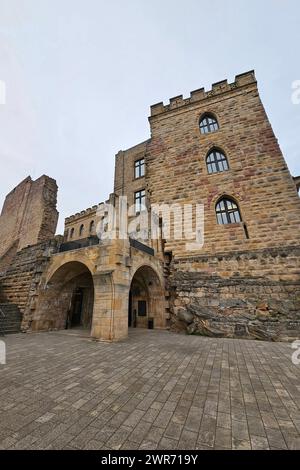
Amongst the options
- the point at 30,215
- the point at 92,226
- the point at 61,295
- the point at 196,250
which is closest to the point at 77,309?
the point at 61,295

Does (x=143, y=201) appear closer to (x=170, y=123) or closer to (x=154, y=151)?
(x=154, y=151)

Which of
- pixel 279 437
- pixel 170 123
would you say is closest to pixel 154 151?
pixel 170 123

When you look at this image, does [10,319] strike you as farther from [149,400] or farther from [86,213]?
[86,213]

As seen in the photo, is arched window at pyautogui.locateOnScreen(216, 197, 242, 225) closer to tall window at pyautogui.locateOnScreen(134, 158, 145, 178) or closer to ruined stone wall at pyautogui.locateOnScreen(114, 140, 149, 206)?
ruined stone wall at pyautogui.locateOnScreen(114, 140, 149, 206)

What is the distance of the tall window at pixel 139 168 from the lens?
50.0 feet

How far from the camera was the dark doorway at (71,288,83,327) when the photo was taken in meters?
10.2

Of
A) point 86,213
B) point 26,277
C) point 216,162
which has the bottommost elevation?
point 26,277

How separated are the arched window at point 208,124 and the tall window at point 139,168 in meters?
5.72

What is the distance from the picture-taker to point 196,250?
8641mm

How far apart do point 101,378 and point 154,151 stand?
36.7ft

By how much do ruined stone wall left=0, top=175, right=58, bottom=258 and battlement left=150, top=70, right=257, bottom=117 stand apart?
1068cm

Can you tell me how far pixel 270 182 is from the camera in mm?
8125

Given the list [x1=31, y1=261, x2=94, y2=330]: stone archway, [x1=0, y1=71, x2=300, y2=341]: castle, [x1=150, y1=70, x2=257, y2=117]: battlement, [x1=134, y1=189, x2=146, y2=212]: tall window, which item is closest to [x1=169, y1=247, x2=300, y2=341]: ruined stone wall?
[x1=0, y1=71, x2=300, y2=341]: castle

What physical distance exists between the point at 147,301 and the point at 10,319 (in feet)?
19.1
